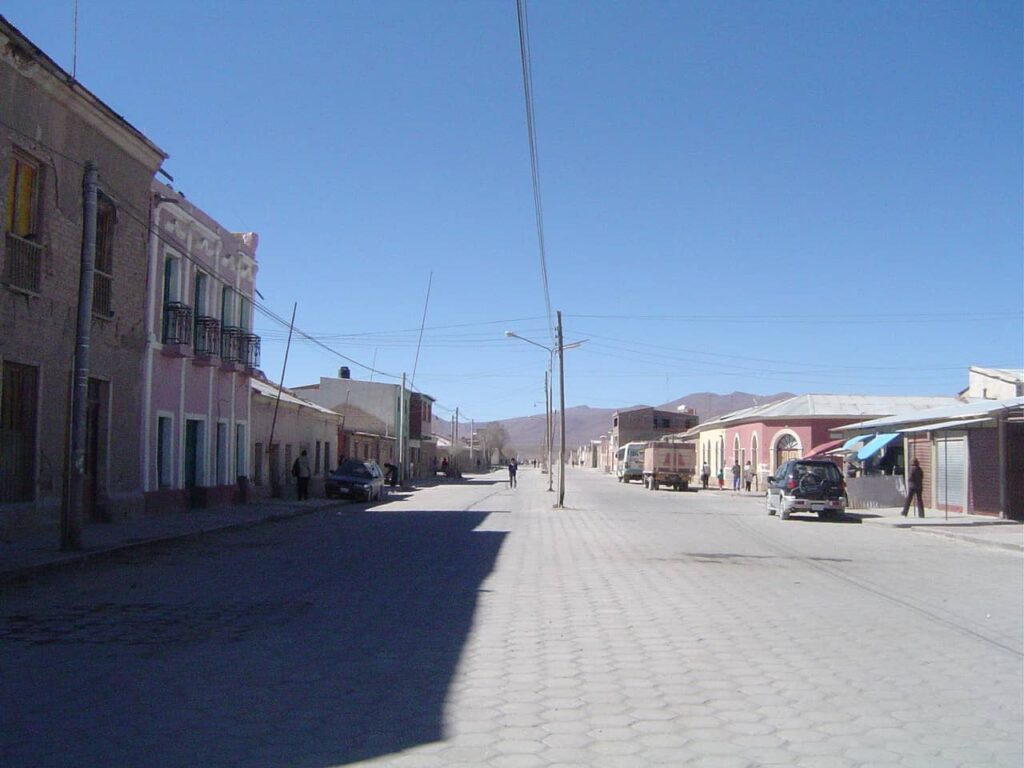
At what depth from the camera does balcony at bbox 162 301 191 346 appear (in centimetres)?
2414

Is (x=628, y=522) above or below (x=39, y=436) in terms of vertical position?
below

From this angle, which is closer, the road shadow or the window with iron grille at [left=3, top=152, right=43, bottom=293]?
the road shadow

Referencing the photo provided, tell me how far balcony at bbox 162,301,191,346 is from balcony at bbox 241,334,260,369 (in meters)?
4.85

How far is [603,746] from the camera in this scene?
5.65 m

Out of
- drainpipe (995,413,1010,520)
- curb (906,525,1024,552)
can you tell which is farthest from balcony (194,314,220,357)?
drainpipe (995,413,1010,520)

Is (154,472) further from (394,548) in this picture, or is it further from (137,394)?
(394,548)

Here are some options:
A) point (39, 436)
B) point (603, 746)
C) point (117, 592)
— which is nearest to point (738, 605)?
point (603, 746)

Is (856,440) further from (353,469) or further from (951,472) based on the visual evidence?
(353,469)

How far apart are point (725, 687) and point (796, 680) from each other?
62 cm

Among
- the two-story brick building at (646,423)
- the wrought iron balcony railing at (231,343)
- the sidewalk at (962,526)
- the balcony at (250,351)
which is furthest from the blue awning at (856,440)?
the two-story brick building at (646,423)

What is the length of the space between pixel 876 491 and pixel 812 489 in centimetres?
603

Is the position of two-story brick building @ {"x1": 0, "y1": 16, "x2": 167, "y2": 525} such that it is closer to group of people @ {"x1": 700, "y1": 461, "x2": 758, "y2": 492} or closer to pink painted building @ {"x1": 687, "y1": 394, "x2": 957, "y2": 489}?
pink painted building @ {"x1": 687, "y1": 394, "x2": 957, "y2": 489}

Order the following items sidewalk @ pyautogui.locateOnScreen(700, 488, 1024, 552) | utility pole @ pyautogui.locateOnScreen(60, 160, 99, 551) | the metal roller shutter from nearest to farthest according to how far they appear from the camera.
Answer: utility pole @ pyautogui.locateOnScreen(60, 160, 99, 551)
sidewalk @ pyautogui.locateOnScreen(700, 488, 1024, 552)
the metal roller shutter

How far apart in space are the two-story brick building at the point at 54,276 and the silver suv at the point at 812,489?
18.0 meters
